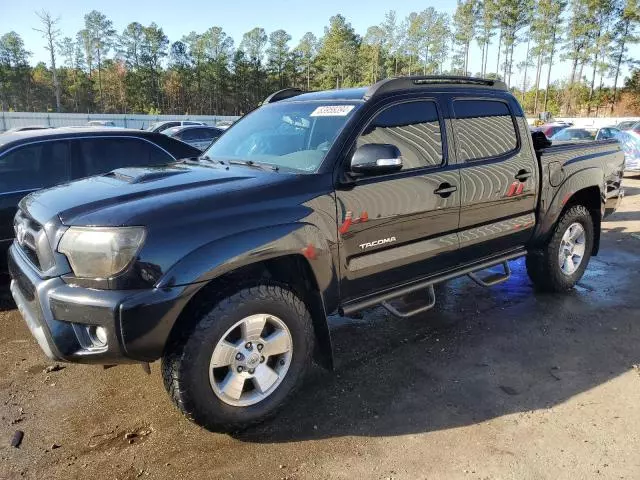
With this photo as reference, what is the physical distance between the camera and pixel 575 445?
2.75 m

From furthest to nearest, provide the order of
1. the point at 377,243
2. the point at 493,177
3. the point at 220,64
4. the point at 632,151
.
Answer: the point at 220,64 < the point at 632,151 < the point at 493,177 < the point at 377,243

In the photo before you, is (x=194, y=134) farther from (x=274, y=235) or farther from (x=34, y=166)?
(x=274, y=235)

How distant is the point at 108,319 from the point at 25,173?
11.4ft

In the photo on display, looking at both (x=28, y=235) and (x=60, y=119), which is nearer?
(x=28, y=235)

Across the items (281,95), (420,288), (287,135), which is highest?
(281,95)

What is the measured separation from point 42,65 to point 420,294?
98546 millimetres

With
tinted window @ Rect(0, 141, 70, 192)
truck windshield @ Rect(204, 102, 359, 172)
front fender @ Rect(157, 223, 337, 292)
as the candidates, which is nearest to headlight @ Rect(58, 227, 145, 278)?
front fender @ Rect(157, 223, 337, 292)

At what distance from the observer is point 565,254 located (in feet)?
16.9

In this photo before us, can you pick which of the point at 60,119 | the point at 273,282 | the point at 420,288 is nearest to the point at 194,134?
the point at 420,288

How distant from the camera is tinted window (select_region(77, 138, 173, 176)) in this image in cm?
532

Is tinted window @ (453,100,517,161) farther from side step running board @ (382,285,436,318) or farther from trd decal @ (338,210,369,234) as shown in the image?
trd decal @ (338,210,369,234)

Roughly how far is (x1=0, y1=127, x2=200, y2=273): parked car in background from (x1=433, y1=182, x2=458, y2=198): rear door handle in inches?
131

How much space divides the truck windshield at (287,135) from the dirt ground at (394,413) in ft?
5.21

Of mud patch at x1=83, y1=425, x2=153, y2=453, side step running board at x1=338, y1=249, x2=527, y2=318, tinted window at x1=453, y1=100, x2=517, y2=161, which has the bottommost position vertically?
mud patch at x1=83, y1=425, x2=153, y2=453
